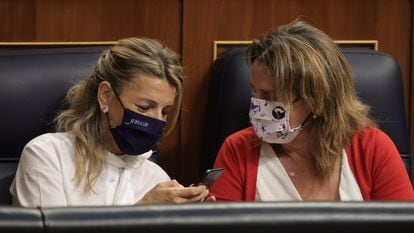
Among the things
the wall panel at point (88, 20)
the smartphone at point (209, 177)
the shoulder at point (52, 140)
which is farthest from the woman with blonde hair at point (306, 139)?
the wall panel at point (88, 20)

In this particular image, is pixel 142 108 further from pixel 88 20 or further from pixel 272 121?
pixel 88 20

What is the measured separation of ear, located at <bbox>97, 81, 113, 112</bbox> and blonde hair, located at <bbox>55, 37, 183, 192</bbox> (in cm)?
1

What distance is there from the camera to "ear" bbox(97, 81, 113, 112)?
1850 mm

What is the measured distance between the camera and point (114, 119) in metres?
1.84

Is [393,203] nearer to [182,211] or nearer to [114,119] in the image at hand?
[182,211]

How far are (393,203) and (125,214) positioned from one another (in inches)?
10.2

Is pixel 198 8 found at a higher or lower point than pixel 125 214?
higher

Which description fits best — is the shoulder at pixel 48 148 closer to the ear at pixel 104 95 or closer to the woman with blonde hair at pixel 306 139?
the ear at pixel 104 95

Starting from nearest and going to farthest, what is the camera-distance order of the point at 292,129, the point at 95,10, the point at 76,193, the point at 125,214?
the point at 125,214 → the point at 76,193 → the point at 292,129 → the point at 95,10

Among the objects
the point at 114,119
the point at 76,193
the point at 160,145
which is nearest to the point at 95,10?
the point at 160,145

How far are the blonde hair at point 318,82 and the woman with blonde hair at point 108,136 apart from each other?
9.8 inches

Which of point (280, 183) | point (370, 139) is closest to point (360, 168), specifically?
point (370, 139)

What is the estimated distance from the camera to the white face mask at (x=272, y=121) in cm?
185

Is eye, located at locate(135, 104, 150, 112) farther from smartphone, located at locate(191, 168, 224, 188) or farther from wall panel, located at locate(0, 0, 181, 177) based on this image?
wall panel, located at locate(0, 0, 181, 177)
